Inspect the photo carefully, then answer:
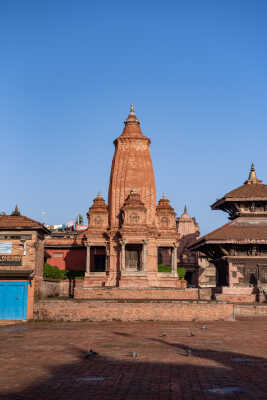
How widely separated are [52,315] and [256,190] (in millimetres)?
25208

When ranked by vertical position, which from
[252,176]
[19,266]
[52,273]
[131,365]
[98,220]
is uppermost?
[252,176]

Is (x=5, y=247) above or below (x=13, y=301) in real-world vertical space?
above

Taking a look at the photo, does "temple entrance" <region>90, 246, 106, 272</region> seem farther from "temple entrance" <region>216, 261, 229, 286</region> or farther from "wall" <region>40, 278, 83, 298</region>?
"temple entrance" <region>216, 261, 229, 286</region>

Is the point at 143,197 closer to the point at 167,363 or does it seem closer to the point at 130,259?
the point at 130,259

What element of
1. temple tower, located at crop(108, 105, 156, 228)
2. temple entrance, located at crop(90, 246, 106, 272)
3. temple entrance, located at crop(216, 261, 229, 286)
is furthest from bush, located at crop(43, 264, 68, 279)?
temple entrance, located at crop(216, 261, 229, 286)

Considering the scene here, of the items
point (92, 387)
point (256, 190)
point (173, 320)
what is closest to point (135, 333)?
point (173, 320)

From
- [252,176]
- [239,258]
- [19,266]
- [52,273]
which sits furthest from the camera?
[252,176]

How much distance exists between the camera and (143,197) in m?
43.4

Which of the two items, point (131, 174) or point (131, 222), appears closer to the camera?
point (131, 222)

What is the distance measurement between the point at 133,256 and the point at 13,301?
17065 millimetres

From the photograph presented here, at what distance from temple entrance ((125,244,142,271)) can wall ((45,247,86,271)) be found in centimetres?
1042

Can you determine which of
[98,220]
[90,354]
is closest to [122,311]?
[90,354]

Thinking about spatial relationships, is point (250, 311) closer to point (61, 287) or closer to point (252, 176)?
point (61, 287)

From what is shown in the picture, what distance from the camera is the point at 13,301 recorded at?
86.4ft
